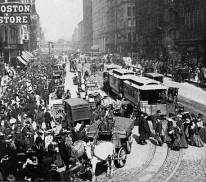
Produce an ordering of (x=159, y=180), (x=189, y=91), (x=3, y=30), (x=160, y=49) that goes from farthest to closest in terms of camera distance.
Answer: (x=160, y=49)
(x=3, y=30)
(x=189, y=91)
(x=159, y=180)

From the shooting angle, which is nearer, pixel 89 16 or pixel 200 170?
pixel 200 170

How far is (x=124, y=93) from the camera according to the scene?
2692cm

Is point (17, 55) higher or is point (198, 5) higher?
point (198, 5)

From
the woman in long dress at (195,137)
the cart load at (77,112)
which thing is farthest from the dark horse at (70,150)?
the cart load at (77,112)

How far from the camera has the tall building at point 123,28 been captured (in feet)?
305

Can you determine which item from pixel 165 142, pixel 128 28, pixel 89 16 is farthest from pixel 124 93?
pixel 89 16

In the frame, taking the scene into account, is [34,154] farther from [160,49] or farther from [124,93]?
[160,49]

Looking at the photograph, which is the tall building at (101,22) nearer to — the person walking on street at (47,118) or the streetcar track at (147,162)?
the person walking on street at (47,118)

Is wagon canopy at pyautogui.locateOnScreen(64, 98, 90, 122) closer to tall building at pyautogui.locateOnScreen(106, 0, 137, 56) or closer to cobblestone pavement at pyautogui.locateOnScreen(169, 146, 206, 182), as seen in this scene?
cobblestone pavement at pyautogui.locateOnScreen(169, 146, 206, 182)

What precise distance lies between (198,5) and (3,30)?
2771 cm

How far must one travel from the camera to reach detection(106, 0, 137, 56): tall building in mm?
92881

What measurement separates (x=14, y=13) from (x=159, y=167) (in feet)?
63.7

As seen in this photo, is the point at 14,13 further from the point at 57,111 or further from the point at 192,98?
the point at 192,98

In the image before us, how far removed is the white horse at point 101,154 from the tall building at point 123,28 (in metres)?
79.4
